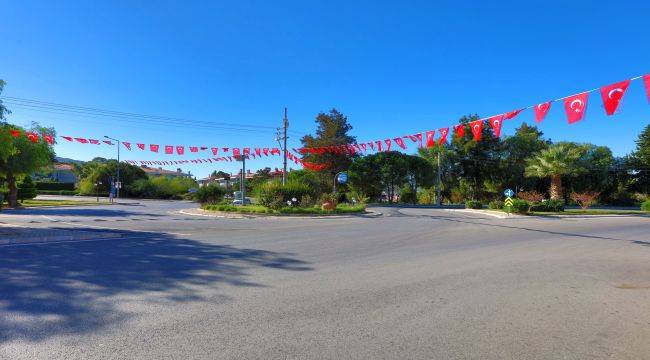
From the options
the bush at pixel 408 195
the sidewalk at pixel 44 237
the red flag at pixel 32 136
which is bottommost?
the sidewalk at pixel 44 237

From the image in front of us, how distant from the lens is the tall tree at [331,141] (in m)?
46.2

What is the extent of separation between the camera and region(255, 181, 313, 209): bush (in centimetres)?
2527

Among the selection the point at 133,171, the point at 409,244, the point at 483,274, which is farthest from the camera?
the point at 133,171

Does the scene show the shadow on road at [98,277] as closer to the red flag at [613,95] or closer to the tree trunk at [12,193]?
the red flag at [613,95]

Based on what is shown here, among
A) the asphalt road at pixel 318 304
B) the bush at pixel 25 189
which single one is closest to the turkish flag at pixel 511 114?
the asphalt road at pixel 318 304

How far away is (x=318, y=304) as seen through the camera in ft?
17.0

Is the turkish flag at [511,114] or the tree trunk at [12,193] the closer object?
the turkish flag at [511,114]

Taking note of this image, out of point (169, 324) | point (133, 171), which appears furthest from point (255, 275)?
point (133, 171)

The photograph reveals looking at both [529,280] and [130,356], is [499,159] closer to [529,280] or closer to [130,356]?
[529,280]

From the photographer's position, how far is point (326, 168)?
4662cm

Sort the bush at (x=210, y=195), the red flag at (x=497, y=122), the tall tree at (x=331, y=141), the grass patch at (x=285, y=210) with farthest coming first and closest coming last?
1. the tall tree at (x=331, y=141)
2. the bush at (x=210, y=195)
3. the grass patch at (x=285, y=210)
4. the red flag at (x=497, y=122)

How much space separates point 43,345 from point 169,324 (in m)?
1.10

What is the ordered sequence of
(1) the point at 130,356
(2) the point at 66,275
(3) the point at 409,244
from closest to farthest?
(1) the point at 130,356 < (2) the point at 66,275 < (3) the point at 409,244

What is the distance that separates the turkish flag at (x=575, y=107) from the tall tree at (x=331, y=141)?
33.9 metres
